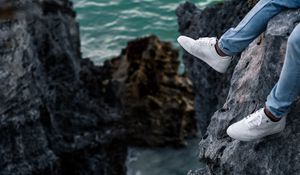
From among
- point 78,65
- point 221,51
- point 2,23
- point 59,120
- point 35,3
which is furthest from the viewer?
point 78,65

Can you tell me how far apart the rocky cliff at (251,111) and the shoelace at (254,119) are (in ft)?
0.95

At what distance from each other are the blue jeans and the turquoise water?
20714mm

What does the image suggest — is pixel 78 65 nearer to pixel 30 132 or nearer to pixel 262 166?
pixel 30 132

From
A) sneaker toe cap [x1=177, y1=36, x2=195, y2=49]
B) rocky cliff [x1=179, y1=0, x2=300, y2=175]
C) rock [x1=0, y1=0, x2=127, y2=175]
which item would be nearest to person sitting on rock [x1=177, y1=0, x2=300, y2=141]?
rocky cliff [x1=179, y1=0, x2=300, y2=175]

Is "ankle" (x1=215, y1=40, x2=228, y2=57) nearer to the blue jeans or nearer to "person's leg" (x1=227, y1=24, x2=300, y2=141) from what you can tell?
the blue jeans

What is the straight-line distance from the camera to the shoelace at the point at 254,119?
6363mm

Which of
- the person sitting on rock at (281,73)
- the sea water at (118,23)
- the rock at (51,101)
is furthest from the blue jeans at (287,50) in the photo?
the sea water at (118,23)

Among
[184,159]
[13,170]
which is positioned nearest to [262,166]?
[13,170]

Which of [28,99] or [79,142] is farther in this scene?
[79,142]

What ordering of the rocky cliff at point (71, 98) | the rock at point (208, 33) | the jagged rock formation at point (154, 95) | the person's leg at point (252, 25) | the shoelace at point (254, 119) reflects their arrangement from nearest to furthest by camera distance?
the shoelace at point (254, 119) → the person's leg at point (252, 25) → the rock at point (208, 33) → the rocky cliff at point (71, 98) → the jagged rock formation at point (154, 95)

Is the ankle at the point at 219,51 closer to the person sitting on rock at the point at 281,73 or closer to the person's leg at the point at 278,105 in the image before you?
the person sitting on rock at the point at 281,73

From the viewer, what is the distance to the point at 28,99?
13453mm

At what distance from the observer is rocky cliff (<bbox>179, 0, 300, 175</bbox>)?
625 centimetres

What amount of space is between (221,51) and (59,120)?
29.6 ft
